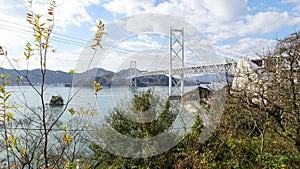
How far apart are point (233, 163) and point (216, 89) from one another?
1286mm

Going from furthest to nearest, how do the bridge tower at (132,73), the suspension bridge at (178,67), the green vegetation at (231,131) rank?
the suspension bridge at (178,67) < the bridge tower at (132,73) < the green vegetation at (231,131)

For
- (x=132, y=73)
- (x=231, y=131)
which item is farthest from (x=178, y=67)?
(x=231, y=131)

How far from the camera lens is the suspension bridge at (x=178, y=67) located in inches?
123

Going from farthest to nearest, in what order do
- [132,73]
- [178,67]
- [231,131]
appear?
[178,67]
[132,73]
[231,131]

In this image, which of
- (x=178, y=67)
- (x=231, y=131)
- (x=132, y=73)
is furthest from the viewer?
(x=178, y=67)

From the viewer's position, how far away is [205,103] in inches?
145

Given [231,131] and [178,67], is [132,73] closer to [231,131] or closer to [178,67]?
[231,131]

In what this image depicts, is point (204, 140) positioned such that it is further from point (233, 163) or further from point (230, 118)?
point (230, 118)

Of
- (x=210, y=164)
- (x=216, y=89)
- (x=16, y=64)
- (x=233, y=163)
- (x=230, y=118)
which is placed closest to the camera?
(x=16, y=64)

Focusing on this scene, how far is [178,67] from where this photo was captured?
6.36 meters

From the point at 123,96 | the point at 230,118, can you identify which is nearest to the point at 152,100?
the point at 123,96

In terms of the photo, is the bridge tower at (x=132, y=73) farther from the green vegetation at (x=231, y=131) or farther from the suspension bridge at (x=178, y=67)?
the green vegetation at (x=231, y=131)

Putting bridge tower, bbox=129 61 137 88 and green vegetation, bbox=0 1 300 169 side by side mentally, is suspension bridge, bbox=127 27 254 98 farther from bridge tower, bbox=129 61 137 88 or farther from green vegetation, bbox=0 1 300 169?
green vegetation, bbox=0 1 300 169

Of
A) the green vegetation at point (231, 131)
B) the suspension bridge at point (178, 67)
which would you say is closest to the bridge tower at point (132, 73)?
the suspension bridge at point (178, 67)
